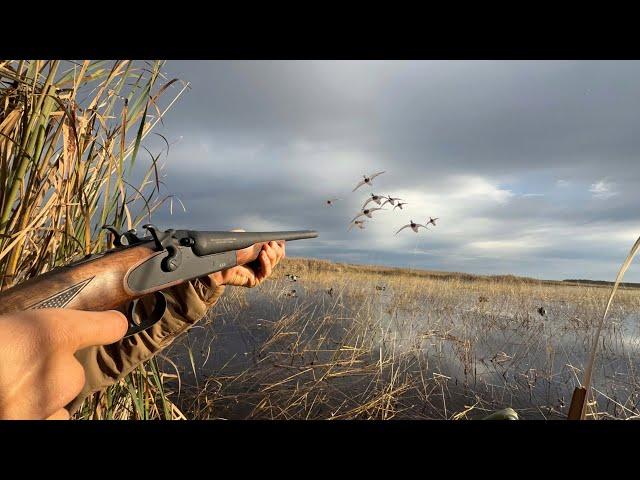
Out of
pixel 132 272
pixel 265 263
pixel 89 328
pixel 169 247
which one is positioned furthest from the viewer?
pixel 265 263

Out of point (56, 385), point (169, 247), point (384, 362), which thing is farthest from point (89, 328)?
point (384, 362)

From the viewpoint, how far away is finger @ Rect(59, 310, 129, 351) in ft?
3.34

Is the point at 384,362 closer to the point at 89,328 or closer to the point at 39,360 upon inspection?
the point at 89,328

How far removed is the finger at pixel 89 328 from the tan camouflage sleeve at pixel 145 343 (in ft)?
2.56

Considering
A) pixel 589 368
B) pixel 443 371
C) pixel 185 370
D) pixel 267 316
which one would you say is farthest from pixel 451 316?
pixel 589 368

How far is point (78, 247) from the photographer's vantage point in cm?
198

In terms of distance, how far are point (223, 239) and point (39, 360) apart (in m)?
1.14

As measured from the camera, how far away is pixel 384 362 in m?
4.53

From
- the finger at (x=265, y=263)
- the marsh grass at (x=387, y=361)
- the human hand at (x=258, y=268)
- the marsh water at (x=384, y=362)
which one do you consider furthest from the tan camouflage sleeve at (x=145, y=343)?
the marsh grass at (x=387, y=361)

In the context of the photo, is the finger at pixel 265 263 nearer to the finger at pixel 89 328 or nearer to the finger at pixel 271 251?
the finger at pixel 271 251

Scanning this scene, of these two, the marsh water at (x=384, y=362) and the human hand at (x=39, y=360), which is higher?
the human hand at (x=39, y=360)

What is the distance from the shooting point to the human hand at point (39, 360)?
844 millimetres
